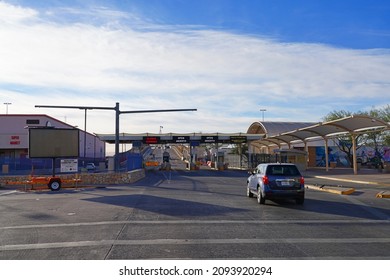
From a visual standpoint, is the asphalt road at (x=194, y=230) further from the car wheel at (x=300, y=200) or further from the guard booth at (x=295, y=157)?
the guard booth at (x=295, y=157)

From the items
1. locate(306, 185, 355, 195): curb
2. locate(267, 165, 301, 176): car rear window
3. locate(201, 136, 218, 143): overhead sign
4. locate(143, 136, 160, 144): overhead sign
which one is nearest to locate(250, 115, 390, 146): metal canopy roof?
locate(306, 185, 355, 195): curb

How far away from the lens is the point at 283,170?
17156 millimetres

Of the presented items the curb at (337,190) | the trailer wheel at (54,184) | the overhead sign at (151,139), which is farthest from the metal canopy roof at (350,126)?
the overhead sign at (151,139)

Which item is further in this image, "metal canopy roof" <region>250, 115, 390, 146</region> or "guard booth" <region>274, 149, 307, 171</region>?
→ "guard booth" <region>274, 149, 307, 171</region>

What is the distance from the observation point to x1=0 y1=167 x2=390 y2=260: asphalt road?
8.17 m

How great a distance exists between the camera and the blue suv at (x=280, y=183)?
1664 centimetres

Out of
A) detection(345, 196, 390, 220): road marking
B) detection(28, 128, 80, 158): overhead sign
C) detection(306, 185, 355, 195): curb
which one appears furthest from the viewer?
detection(28, 128, 80, 158): overhead sign

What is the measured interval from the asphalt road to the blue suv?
450mm

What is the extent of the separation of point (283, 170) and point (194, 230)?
7.40m

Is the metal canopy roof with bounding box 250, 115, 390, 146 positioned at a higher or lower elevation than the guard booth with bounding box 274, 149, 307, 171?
higher

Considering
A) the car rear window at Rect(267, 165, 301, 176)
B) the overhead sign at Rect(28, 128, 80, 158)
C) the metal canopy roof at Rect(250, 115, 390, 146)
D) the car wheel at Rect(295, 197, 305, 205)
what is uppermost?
the metal canopy roof at Rect(250, 115, 390, 146)

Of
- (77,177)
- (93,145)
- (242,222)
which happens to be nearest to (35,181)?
(77,177)

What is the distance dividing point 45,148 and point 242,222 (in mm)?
18469

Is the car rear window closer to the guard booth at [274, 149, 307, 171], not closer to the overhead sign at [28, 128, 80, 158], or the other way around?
the overhead sign at [28, 128, 80, 158]
